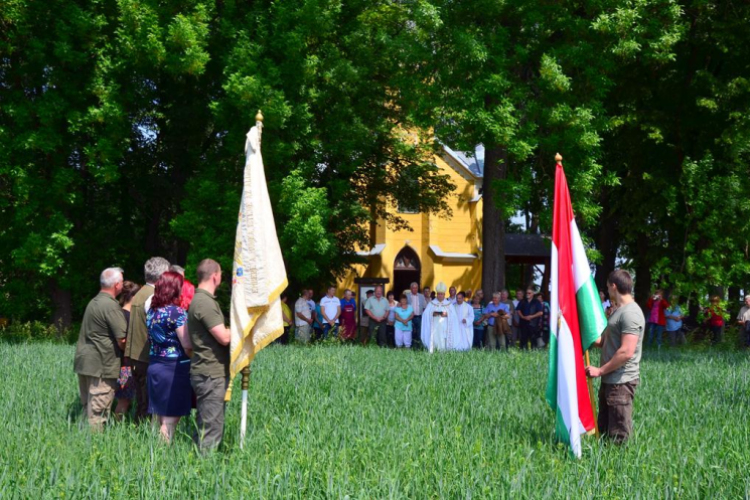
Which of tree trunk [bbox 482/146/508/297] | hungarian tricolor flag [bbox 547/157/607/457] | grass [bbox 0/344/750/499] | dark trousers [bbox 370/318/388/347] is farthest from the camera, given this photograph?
tree trunk [bbox 482/146/508/297]

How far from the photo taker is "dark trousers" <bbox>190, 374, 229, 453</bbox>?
23.4 ft

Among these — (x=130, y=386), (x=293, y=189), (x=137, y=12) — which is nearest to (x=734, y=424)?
(x=130, y=386)

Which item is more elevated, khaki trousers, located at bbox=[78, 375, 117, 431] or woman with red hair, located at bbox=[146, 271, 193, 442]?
woman with red hair, located at bbox=[146, 271, 193, 442]

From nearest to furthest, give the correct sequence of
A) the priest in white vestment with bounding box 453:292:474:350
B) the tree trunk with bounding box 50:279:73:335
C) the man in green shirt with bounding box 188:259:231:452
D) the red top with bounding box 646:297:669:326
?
the man in green shirt with bounding box 188:259:231:452, the priest in white vestment with bounding box 453:292:474:350, the red top with bounding box 646:297:669:326, the tree trunk with bounding box 50:279:73:335

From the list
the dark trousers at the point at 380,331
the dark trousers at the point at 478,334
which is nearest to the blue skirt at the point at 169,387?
the dark trousers at the point at 380,331

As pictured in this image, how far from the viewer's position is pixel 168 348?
7496mm

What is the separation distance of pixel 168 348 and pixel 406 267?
36512 mm

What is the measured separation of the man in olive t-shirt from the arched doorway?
1411 inches

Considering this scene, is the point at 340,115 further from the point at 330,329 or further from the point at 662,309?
the point at 662,309

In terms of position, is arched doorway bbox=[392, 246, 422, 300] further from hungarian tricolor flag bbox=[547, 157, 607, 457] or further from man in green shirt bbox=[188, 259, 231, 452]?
man in green shirt bbox=[188, 259, 231, 452]

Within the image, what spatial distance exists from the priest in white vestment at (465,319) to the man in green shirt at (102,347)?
13538 mm

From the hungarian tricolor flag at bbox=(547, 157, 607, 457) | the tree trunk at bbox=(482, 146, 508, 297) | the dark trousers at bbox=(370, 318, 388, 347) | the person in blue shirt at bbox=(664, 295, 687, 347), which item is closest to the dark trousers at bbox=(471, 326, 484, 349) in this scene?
the tree trunk at bbox=(482, 146, 508, 297)

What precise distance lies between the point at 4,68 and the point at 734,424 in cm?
2331

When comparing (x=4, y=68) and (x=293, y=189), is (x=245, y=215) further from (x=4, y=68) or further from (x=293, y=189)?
(x=4, y=68)
